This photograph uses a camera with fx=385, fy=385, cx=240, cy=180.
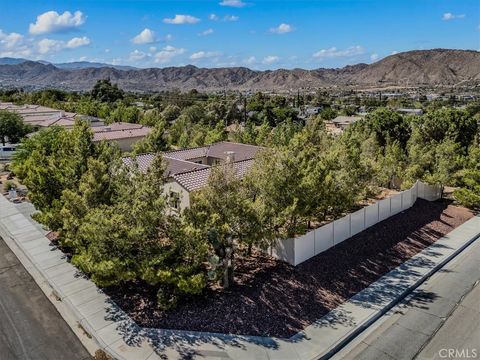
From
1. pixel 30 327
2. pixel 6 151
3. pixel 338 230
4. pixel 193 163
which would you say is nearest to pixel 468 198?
pixel 338 230

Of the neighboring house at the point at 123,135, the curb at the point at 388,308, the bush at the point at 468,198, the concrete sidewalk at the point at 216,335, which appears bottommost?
the curb at the point at 388,308

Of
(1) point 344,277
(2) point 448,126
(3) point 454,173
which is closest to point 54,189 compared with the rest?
(1) point 344,277

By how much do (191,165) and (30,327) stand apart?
15.3 m

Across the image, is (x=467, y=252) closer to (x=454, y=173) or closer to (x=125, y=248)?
(x=454, y=173)

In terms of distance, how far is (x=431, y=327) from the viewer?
14492 millimetres

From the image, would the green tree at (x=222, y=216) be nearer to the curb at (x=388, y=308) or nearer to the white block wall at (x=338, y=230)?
the white block wall at (x=338, y=230)

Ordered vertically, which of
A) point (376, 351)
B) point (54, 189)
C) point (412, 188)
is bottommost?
point (376, 351)

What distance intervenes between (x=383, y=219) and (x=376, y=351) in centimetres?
1222

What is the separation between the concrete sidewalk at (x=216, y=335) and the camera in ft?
42.6

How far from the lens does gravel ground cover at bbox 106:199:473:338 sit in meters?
14.5

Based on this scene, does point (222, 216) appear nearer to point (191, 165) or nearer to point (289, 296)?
point (289, 296)

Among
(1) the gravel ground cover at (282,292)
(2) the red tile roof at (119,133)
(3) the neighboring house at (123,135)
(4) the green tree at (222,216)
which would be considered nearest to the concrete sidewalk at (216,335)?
(1) the gravel ground cover at (282,292)

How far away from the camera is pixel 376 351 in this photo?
13211mm

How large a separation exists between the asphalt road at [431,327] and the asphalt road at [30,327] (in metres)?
9.48
